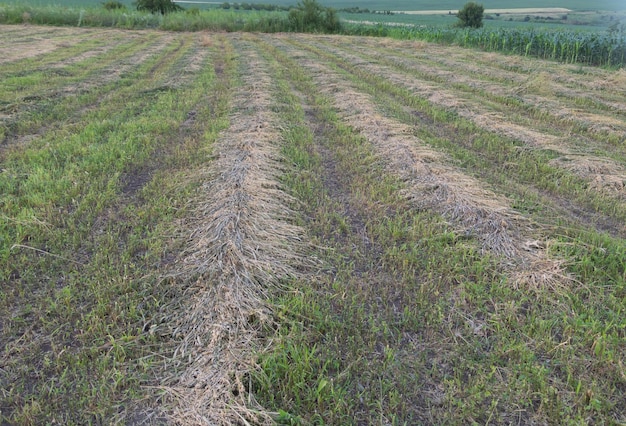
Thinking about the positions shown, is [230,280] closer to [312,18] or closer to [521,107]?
[521,107]

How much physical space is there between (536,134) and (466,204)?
3389 millimetres

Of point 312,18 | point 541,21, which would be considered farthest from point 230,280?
point 541,21

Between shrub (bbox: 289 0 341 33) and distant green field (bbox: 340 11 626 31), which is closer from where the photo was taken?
shrub (bbox: 289 0 341 33)

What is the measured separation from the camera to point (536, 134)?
21.7 ft

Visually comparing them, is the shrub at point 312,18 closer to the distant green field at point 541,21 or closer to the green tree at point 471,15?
the distant green field at point 541,21

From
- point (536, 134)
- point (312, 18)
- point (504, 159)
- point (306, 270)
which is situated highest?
point (312, 18)

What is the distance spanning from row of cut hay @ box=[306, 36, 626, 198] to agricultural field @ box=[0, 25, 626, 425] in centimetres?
5

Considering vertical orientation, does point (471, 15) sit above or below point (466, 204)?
above

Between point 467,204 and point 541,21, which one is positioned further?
point 541,21

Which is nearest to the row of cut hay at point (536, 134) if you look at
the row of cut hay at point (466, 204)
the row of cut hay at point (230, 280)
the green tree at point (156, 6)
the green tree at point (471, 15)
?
the row of cut hay at point (466, 204)

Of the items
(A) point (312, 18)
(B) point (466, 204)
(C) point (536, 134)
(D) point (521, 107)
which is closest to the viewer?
(B) point (466, 204)

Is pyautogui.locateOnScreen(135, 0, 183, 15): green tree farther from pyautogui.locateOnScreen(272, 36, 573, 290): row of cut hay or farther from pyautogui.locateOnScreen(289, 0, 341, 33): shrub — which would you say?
pyautogui.locateOnScreen(272, 36, 573, 290): row of cut hay

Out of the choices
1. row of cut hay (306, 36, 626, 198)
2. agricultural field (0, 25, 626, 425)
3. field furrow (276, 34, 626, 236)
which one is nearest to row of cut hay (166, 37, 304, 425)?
agricultural field (0, 25, 626, 425)

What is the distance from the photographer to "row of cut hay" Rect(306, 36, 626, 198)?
16.3ft
